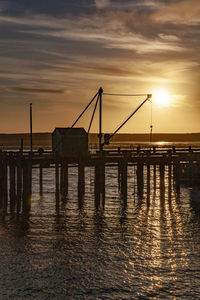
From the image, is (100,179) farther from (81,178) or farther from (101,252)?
(101,252)

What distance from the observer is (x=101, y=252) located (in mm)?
22609

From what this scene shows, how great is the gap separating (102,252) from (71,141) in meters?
26.4

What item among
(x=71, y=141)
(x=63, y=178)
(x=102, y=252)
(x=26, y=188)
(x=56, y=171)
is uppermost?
(x=71, y=141)

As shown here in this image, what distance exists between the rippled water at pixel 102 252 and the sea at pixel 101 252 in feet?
0.13

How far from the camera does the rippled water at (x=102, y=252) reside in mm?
17938

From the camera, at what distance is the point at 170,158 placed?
43.2 metres

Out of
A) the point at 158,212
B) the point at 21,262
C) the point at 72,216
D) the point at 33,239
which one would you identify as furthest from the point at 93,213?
the point at 21,262

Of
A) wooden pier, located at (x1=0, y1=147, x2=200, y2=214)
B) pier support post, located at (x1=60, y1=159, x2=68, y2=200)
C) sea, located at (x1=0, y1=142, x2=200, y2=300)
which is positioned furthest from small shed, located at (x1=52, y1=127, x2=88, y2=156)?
sea, located at (x1=0, y1=142, x2=200, y2=300)

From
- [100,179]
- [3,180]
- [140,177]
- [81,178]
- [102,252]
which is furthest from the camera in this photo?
[140,177]

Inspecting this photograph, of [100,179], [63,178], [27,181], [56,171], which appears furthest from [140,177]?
[27,181]

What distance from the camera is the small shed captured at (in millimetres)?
47688

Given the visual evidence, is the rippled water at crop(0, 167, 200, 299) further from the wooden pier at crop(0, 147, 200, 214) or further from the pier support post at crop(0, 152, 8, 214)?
the pier support post at crop(0, 152, 8, 214)

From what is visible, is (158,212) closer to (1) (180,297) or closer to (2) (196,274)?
(2) (196,274)

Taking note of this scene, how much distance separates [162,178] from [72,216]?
57.7 ft
